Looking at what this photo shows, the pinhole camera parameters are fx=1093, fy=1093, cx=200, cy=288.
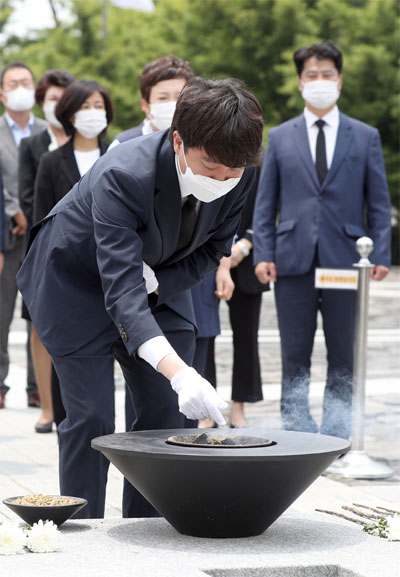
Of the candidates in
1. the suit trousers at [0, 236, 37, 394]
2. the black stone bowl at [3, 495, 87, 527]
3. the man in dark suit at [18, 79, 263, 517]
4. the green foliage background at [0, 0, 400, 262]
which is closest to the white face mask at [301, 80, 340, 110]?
the suit trousers at [0, 236, 37, 394]

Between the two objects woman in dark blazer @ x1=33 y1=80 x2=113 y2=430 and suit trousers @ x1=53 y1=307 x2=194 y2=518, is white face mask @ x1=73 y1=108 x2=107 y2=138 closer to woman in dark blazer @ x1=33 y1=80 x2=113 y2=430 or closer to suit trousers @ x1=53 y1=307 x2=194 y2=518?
woman in dark blazer @ x1=33 y1=80 x2=113 y2=430

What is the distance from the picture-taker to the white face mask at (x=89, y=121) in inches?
237

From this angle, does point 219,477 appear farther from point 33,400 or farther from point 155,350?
point 33,400

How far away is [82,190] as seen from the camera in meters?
3.66

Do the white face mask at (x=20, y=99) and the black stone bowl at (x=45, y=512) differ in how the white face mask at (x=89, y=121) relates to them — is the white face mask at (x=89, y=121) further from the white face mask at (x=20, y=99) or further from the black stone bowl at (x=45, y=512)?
the black stone bowl at (x=45, y=512)

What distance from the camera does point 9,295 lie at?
24.3ft

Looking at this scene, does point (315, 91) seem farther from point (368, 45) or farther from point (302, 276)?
point (368, 45)

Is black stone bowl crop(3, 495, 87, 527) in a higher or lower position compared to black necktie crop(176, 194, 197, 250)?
lower

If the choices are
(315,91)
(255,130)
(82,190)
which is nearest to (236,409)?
(315,91)

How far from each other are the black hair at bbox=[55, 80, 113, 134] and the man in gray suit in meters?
A: 1.17

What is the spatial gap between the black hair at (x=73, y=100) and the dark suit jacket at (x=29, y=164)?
79 cm

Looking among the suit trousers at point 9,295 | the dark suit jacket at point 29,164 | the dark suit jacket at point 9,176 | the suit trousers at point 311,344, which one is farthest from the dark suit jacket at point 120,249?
the suit trousers at point 9,295

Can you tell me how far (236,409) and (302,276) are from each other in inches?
41.8

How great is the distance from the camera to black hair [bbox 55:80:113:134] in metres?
6.02
